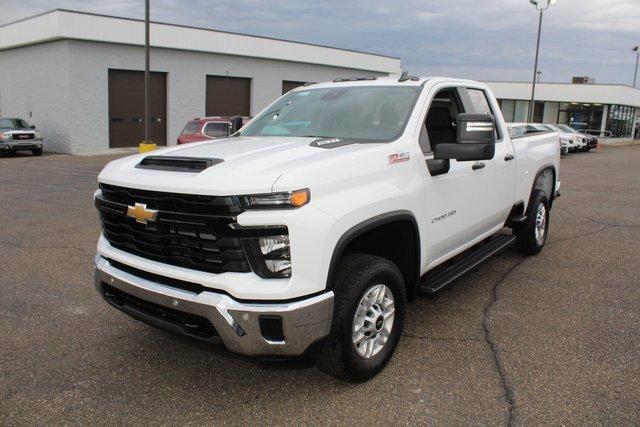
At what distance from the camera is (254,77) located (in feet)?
103

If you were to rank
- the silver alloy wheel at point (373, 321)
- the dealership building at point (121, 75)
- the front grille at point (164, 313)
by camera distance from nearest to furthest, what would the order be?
the front grille at point (164, 313) → the silver alloy wheel at point (373, 321) → the dealership building at point (121, 75)

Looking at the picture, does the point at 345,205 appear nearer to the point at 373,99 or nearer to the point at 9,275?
the point at 373,99

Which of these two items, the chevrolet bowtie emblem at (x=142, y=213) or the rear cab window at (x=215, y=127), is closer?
the chevrolet bowtie emblem at (x=142, y=213)

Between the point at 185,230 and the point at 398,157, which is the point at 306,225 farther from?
the point at 398,157

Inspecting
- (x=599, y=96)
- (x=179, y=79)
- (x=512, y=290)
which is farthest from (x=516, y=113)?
(x=512, y=290)

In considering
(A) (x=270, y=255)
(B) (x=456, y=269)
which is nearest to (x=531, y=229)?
(B) (x=456, y=269)

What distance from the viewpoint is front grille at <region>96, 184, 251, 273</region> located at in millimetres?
2932

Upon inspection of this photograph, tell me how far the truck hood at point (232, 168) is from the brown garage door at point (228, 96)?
27017 millimetres

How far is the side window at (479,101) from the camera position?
5145mm

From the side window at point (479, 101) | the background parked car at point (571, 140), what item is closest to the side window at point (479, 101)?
the side window at point (479, 101)

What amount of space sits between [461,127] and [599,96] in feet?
161

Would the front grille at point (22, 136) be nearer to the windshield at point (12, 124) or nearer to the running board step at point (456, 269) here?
the windshield at point (12, 124)

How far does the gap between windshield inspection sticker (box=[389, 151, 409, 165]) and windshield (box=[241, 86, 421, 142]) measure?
0.71 feet

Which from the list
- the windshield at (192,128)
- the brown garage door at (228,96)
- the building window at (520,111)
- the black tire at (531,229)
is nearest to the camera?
A: the black tire at (531,229)
